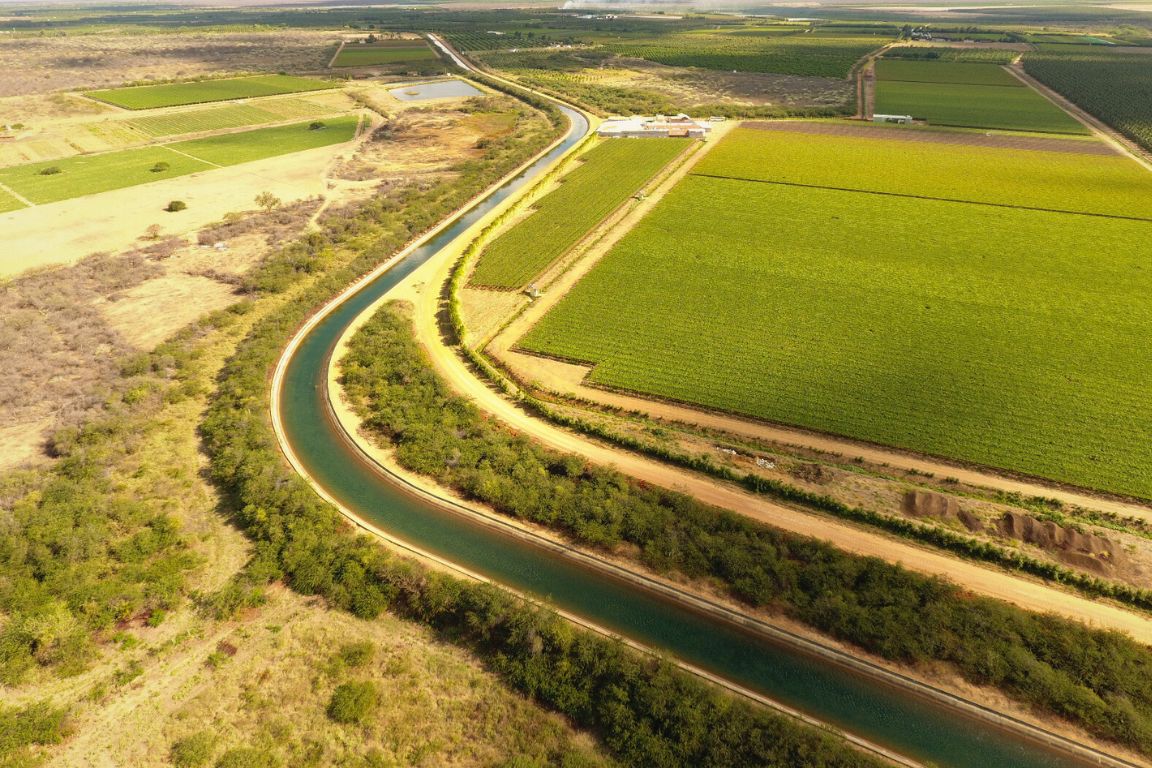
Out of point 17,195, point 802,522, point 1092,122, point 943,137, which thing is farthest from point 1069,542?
point 17,195

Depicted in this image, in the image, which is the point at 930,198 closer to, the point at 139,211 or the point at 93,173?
the point at 139,211

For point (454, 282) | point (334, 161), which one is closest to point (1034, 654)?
point (454, 282)

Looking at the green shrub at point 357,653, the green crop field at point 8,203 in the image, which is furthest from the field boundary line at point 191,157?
the green shrub at point 357,653

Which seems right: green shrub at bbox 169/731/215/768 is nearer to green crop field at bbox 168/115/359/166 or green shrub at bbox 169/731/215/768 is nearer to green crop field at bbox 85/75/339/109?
green crop field at bbox 168/115/359/166

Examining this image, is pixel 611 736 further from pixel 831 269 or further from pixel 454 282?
pixel 831 269

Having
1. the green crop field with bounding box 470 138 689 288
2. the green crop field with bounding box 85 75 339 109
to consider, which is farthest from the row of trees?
the green crop field with bounding box 85 75 339 109

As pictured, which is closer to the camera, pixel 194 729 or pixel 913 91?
pixel 194 729
